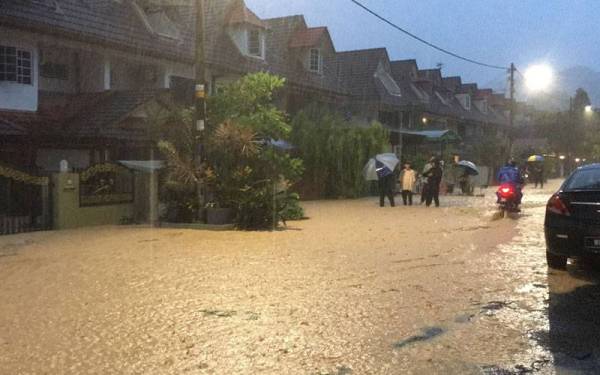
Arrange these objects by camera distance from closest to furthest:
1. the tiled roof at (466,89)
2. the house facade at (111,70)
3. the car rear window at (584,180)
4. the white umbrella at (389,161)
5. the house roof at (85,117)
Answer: the car rear window at (584,180) → the house roof at (85,117) → the house facade at (111,70) → the white umbrella at (389,161) → the tiled roof at (466,89)

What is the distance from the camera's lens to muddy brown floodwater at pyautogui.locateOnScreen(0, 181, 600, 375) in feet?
16.5

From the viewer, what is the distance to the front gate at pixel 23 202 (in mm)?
12914

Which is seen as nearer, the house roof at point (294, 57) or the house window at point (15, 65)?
the house window at point (15, 65)

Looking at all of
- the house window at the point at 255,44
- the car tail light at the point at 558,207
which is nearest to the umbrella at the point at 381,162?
the house window at the point at 255,44

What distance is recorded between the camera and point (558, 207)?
815 cm

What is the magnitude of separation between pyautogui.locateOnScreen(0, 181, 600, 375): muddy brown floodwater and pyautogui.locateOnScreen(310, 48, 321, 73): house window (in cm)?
2175

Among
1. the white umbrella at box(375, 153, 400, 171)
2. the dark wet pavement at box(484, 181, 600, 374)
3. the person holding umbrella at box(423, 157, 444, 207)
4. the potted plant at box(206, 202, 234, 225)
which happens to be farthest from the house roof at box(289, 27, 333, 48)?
the dark wet pavement at box(484, 181, 600, 374)

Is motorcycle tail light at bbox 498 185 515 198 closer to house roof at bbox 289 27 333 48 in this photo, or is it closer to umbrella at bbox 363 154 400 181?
umbrella at bbox 363 154 400 181

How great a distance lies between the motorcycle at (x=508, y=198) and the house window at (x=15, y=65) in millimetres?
13816

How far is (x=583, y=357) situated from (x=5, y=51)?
57.5 ft

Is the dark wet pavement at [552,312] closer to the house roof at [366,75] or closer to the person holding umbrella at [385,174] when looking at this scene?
the person holding umbrella at [385,174]

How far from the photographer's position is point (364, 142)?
2556 centimetres

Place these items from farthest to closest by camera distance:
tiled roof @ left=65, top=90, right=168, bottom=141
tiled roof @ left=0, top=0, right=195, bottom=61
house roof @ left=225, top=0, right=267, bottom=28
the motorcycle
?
house roof @ left=225, top=0, right=267, bottom=28 → tiled roof @ left=65, top=90, right=168, bottom=141 → tiled roof @ left=0, top=0, right=195, bottom=61 → the motorcycle

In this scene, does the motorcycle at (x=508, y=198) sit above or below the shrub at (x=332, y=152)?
below
